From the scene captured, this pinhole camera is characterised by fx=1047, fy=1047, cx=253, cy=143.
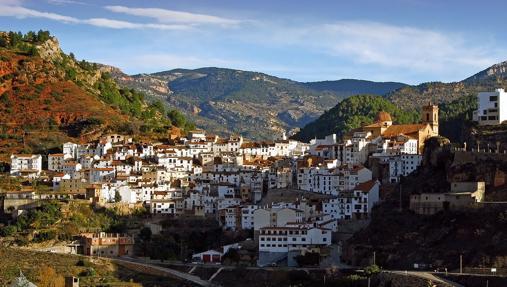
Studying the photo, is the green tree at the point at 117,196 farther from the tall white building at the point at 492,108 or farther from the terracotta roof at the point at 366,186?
the tall white building at the point at 492,108

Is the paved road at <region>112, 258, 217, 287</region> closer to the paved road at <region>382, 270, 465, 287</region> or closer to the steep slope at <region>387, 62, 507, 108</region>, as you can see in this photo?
the paved road at <region>382, 270, 465, 287</region>

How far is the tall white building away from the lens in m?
73.6

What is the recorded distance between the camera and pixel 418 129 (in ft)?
272

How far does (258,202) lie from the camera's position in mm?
79438

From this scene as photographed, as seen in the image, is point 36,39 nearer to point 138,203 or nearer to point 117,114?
point 117,114

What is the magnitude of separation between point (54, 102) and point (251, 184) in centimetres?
3030

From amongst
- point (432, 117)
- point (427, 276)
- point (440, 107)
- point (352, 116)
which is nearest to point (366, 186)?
point (427, 276)

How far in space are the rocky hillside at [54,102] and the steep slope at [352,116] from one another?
1801cm

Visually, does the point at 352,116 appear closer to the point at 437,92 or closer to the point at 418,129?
the point at 437,92

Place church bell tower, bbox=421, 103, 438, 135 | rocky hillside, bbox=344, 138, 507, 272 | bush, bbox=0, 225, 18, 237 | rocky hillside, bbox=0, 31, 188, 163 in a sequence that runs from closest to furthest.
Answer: rocky hillside, bbox=344, 138, 507, 272 < bush, bbox=0, 225, 18, 237 < church bell tower, bbox=421, 103, 438, 135 < rocky hillside, bbox=0, 31, 188, 163

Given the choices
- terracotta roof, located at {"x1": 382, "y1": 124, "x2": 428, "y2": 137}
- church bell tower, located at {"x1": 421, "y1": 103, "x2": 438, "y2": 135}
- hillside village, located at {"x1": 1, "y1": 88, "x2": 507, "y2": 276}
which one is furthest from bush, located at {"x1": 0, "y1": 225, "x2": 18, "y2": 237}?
church bell tower, located at {"x1": 421, "y1": 103, "x2": 438, "y2": 135}

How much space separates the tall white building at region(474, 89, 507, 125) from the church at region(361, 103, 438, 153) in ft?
22.6

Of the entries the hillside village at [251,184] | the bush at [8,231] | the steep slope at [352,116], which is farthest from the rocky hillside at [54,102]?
the bush at [8,231]

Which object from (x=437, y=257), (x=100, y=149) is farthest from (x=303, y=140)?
(x=437, y=257)
